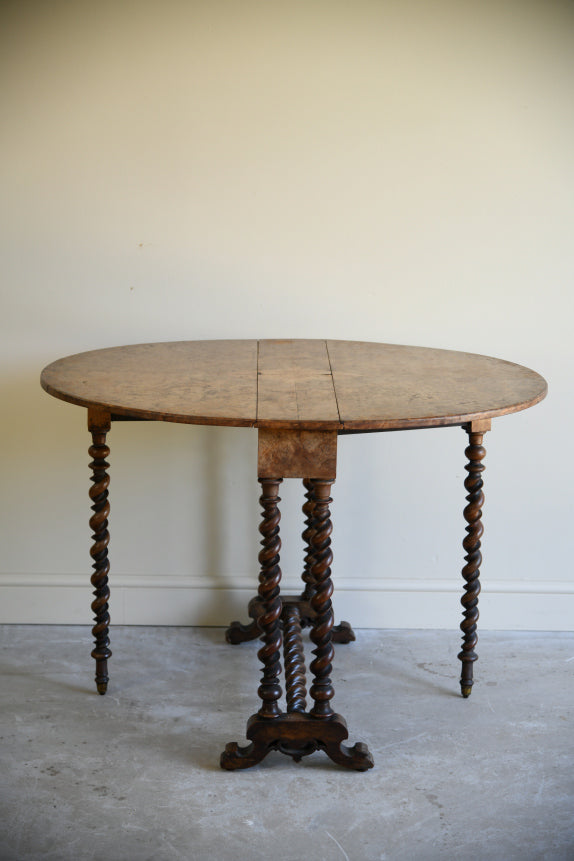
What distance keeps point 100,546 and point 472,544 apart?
1.09m

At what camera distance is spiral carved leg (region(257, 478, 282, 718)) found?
2172mm

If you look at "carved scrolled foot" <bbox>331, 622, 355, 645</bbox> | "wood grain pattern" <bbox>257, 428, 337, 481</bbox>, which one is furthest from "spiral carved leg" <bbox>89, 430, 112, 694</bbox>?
"carved scrolled foot" <bbox>331, 622, 355, 645</bbox>

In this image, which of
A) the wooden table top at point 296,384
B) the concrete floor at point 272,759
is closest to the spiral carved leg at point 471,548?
the concrete floor at point 272,759

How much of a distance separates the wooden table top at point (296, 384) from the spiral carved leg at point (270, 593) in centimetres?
23

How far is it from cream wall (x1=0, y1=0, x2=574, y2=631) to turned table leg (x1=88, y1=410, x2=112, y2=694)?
512 millimetres

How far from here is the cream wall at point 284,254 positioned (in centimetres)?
288

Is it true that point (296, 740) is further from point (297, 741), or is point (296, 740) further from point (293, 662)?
point (293, 662)

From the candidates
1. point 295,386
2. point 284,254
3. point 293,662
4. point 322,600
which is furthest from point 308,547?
point 284,254

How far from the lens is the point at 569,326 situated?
9.97ft

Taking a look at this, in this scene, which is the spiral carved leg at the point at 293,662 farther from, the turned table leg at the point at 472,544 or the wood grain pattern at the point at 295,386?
the wood grain pattern at the point at 295,386

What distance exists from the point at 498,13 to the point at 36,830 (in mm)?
2705

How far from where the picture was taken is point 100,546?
8.53 ft

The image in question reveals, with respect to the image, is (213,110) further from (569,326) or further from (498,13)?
(569,326)

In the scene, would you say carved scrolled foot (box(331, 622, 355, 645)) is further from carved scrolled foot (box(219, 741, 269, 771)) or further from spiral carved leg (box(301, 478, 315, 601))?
carved scrolled foot (box(219, 741, 269, 771))
